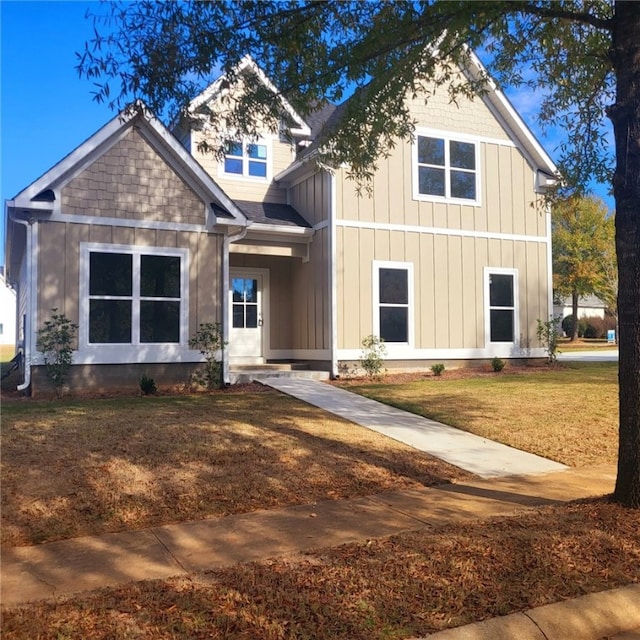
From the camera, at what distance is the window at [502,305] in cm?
1653

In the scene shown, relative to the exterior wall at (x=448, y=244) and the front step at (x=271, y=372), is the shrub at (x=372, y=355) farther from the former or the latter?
the front step at (x=271, y=372)

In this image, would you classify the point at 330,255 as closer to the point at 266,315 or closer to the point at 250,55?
the point at 266,315

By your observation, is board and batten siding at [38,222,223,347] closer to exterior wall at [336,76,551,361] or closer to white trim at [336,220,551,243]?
exterior wall at [336,76,551,361]

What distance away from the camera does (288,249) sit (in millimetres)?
15664

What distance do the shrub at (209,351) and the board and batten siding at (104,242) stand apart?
214 mm

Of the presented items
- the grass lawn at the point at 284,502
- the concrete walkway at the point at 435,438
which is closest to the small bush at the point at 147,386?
the grass lawn at the point at 284,502

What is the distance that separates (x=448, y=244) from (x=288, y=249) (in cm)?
405

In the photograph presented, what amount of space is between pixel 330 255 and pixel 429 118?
451 cm

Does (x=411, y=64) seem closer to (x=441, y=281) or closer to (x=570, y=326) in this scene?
(x=441, y=281)

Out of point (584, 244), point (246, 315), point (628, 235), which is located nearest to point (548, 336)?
point (246, 315)

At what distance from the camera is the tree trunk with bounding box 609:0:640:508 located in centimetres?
528

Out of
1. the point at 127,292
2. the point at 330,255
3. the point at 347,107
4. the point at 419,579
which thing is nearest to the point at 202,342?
the point at 127,292

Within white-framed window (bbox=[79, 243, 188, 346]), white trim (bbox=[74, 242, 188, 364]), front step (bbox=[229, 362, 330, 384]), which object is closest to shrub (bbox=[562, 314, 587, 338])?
front step (bbox=[229, 362, 330, 384])

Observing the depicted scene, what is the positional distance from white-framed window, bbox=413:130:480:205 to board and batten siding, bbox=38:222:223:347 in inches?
224
